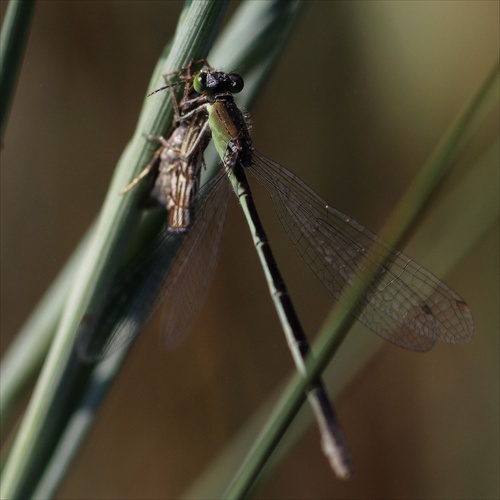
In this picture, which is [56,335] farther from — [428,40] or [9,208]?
[428,40]

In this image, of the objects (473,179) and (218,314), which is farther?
(218,314)

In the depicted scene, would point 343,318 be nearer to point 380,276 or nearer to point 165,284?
point 380,276

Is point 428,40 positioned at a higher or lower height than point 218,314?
higher

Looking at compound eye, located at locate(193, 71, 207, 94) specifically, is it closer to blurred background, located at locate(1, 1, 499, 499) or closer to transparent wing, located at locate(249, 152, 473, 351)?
transparent wing, located at locate(249, 152, 473, 351)

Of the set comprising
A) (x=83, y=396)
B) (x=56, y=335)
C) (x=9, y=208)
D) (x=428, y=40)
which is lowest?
(x=9, y=208)

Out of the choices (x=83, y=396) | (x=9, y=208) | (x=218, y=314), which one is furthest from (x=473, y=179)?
(x=9, y=208)

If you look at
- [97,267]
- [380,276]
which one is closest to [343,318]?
[380,276]

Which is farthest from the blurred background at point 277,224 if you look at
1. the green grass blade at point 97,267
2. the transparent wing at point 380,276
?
the green grass blade at point 97,267
